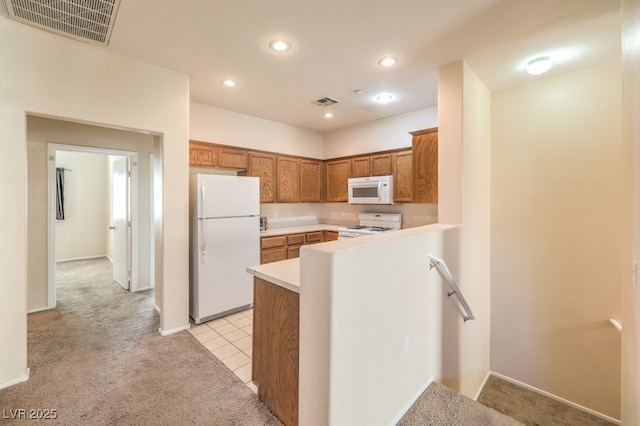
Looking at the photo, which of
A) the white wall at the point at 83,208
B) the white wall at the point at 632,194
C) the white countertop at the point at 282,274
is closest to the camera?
the white wall at the point at 632,194

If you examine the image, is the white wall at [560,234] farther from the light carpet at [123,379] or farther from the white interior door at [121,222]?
the white interior door at [121,222]

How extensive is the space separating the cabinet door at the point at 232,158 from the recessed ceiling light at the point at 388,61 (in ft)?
8.08

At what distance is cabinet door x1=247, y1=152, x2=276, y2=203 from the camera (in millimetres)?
4430

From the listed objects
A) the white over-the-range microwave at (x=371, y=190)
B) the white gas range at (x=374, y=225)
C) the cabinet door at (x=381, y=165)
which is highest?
the cabinet door at (x=381, y=165)

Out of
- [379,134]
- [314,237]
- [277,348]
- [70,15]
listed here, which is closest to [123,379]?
[277,348]

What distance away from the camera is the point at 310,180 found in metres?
5.28

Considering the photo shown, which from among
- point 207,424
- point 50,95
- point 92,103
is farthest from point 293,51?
point 207,424

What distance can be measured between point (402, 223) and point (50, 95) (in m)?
4.44

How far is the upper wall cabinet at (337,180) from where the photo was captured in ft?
16.7

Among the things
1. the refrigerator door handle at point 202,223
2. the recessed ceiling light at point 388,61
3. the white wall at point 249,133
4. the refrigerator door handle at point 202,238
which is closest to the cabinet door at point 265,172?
the white wall at point 249,133

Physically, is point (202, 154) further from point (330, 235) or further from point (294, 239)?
point (330, 235)

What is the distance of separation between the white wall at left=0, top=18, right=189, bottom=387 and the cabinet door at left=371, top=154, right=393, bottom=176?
9.42ft

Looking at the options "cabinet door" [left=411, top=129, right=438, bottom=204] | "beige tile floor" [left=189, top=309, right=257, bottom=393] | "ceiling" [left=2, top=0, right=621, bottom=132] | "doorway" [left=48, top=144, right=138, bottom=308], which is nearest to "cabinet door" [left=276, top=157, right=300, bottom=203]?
"ceiling" [left=2, top=0, right=621, bottom=132]

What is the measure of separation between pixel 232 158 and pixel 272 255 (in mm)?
1598
